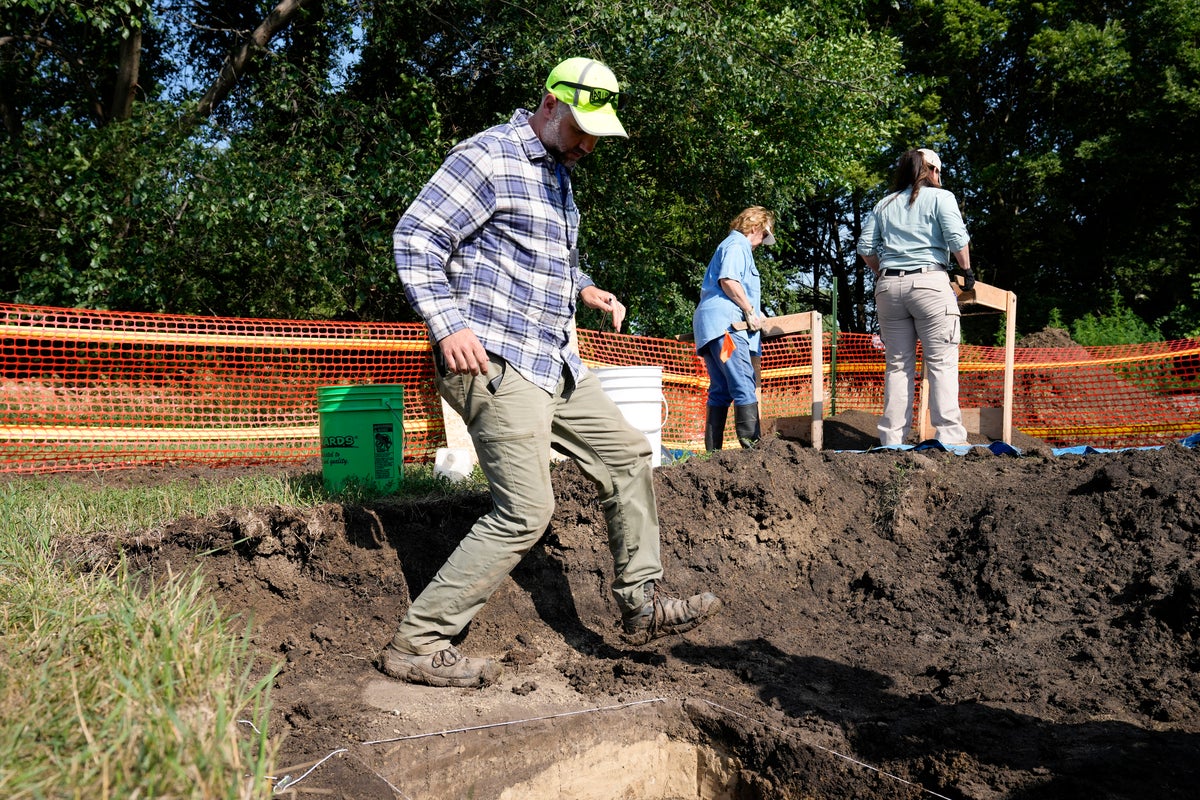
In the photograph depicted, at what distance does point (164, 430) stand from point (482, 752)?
17.4ft

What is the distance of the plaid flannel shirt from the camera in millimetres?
3248

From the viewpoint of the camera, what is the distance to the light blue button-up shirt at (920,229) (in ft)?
20.2

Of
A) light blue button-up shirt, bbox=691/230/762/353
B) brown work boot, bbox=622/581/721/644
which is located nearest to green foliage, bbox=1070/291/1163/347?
light blue button-up shirt, bbox=691/230/762/353

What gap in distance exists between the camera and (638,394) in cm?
600

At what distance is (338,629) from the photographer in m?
4.10

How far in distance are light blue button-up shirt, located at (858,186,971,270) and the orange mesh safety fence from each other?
6.51 ft

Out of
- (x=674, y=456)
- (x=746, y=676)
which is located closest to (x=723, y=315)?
(x=674, y=456)

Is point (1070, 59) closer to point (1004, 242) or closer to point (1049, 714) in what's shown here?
point (1004, 242)

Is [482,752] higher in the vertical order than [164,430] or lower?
lower

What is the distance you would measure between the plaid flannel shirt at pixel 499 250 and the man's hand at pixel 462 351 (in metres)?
0.03

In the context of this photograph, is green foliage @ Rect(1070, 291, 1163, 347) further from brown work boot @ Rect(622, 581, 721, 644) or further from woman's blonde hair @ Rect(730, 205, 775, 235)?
brown work boot @ Rect(622, 581, 721, 644)

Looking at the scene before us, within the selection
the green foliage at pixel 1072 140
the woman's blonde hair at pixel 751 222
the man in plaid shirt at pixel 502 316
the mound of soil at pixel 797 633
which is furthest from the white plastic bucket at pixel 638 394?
the green foliage at pixel 1072 140

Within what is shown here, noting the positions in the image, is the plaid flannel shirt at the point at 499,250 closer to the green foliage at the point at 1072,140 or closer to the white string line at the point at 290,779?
the white string line at the point at 290,779

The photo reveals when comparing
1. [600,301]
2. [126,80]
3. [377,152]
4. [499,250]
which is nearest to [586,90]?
[499,250]
